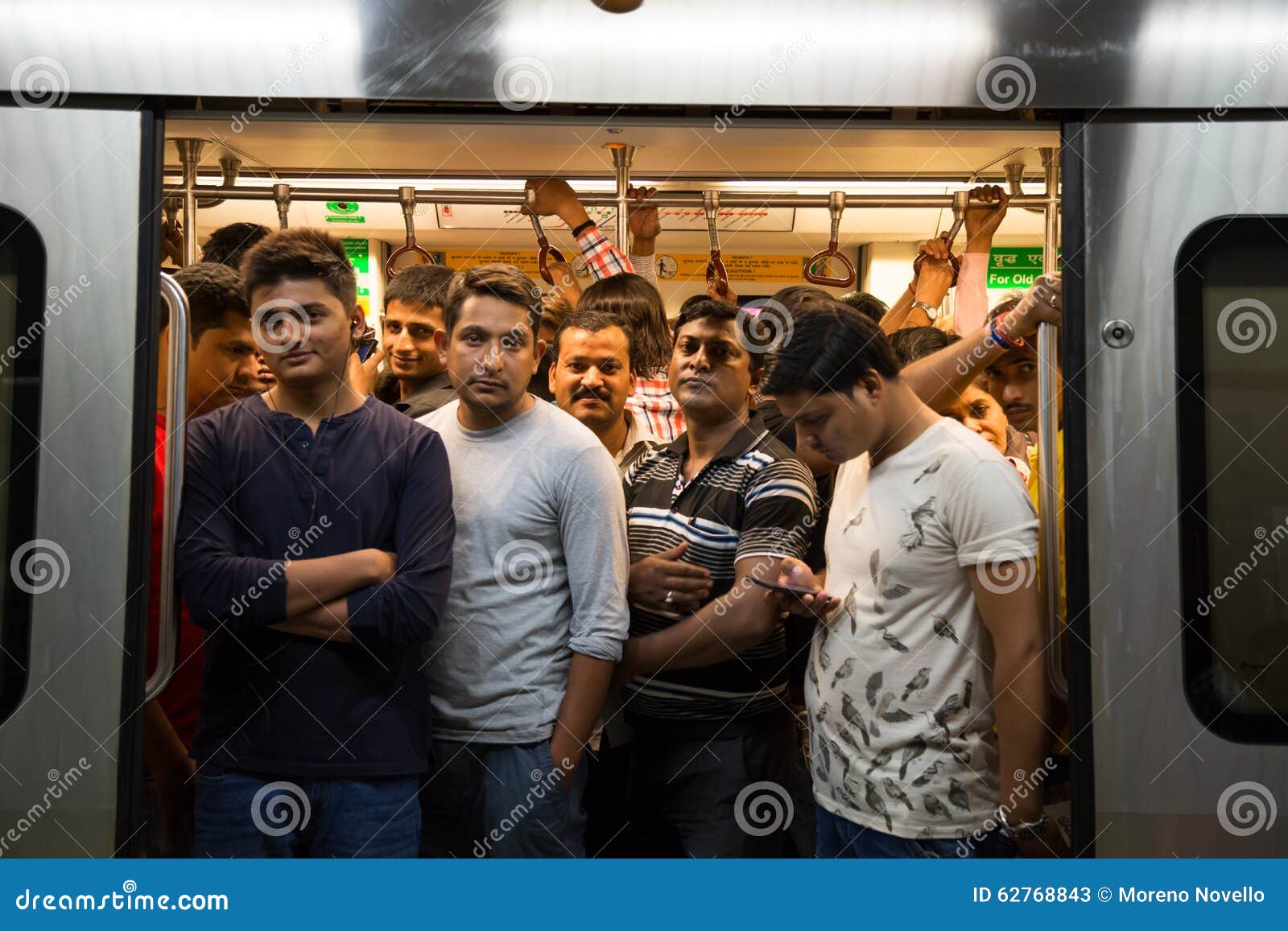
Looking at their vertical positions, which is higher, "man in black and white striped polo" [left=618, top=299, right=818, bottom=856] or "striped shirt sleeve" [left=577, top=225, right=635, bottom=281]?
"striped shirt sleeve" [left=577, top=225, right=635, bottom=281]

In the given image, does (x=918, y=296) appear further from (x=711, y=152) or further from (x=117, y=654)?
(x=117, y=654)

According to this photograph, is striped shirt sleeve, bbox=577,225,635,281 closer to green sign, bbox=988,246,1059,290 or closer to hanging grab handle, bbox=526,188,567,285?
hanging grab handle, bbox=526,188,567,285

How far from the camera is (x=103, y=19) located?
214cm

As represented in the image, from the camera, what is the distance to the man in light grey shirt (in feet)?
7.52

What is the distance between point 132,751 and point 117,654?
19 centimetres

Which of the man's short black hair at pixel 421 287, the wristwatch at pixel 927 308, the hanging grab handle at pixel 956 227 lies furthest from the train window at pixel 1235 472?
the man's short black hair at pixel 421 287

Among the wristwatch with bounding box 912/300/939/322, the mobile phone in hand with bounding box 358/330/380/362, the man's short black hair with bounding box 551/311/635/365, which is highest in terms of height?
the wristwatch with bounding box 912/300/939/322

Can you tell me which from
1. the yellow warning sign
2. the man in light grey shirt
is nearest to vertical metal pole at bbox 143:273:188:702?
the man in light grey shirt
